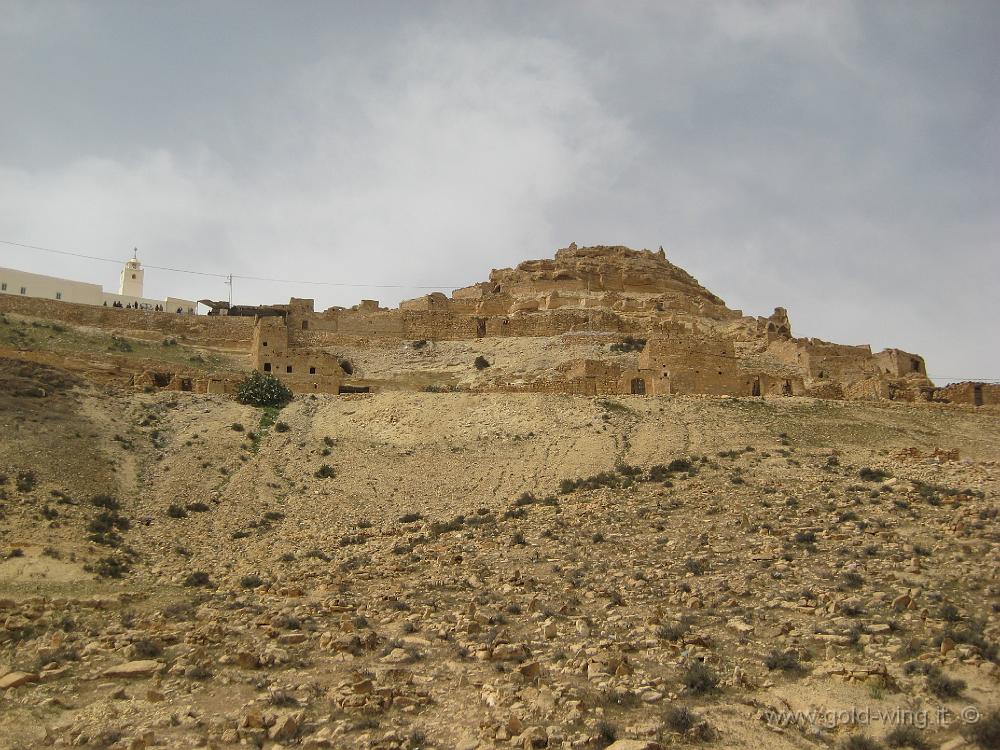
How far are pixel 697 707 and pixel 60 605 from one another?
32.8 feet

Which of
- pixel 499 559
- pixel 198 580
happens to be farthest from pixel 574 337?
pixel 198 580

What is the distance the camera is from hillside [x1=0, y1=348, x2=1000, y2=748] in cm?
987

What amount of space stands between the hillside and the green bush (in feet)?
6.55

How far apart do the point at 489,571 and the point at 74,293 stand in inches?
1624

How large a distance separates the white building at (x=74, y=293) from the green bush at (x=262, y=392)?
20.2m

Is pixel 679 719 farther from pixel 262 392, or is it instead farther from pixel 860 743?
pixel 262 392

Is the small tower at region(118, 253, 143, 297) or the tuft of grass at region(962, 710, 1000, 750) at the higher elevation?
the small tower at region(118, 253, 143, 297)

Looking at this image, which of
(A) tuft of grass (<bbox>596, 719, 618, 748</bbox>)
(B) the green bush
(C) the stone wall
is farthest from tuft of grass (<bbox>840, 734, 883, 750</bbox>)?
(C) the stone wall

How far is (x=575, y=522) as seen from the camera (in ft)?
57.4

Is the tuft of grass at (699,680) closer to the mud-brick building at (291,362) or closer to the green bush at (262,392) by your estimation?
the green bush at (262,392)

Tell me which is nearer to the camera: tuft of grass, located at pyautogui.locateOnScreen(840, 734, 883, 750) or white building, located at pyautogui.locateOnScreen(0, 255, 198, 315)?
tuft of grass, located at pyautogui.locateOnScreen(840, 734, 883, 750)

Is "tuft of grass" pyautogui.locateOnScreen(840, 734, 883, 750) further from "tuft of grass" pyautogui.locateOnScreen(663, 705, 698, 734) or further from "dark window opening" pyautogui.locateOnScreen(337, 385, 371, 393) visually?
"dark window opening" pyautogui.locateOnScreen(337, 385, 371, 393)

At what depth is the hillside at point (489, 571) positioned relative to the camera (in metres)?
9.87

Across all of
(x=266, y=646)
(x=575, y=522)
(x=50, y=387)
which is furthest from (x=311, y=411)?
(x=266, y=646)
